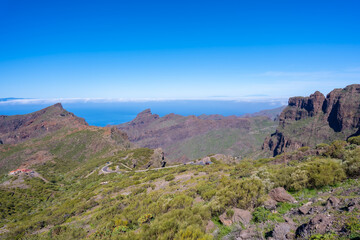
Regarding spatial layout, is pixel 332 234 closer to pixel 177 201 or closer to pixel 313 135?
pixel 177 201

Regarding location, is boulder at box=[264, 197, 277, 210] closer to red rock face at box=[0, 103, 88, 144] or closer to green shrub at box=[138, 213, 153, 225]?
green shrub at box=[138, 213, 153, 225]

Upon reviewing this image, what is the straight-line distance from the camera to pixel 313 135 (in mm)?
134000

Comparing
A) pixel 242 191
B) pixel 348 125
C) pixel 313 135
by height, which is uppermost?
pixel 242 191

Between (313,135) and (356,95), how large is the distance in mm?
44640

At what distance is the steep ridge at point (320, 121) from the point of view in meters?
125

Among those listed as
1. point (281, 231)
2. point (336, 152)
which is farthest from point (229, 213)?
point (336, 152)

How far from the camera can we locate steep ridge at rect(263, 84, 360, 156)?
12493 cm

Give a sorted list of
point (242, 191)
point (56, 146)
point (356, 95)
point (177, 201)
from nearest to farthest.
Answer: point (242, 191), point (177, 201), point (56, 146), point (356, 95)

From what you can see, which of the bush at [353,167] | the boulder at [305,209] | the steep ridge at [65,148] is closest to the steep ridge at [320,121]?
the steep ridge at [65,148]

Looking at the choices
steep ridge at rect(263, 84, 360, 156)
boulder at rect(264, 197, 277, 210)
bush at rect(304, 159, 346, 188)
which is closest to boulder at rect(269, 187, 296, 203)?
boulder at rect(264, 197, 277, 210)

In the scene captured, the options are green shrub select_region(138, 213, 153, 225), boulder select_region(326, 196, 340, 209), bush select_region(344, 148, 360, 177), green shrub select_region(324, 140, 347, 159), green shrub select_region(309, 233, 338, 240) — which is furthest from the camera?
green shrub select_region(324, 140, 347, 159)

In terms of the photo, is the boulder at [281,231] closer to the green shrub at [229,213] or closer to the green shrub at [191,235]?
the green shrub at [229,213]

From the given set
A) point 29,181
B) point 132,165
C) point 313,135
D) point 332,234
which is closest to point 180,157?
point 313,135

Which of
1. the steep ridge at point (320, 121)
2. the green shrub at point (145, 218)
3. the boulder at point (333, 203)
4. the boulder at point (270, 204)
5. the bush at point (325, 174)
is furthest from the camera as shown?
the steep ridge at point (320, 121)
